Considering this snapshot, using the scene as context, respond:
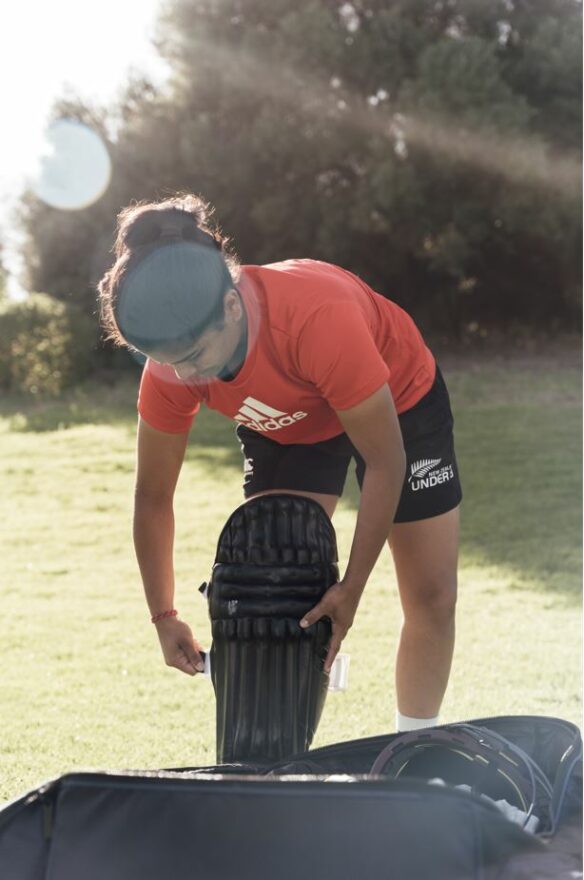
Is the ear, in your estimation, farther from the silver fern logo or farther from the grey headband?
the silver fern logo

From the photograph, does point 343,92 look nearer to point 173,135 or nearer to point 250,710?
point 173,135

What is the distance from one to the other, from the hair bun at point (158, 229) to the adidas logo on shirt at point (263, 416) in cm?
37

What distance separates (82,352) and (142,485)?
10181 mm

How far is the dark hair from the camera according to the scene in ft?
6.86

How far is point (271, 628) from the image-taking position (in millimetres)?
2281

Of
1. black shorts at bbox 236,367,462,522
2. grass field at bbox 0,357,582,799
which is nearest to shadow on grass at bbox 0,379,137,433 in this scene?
grass field at bbox 0,357,582,799

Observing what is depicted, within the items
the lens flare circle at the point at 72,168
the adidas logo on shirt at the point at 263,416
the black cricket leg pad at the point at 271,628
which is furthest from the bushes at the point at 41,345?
the black cricket leg pad at the point at 271,628

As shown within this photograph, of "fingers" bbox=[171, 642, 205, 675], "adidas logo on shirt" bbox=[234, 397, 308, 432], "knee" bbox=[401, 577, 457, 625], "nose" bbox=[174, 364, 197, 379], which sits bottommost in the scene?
"fingers" bbox=[171, 642, 205, 675]

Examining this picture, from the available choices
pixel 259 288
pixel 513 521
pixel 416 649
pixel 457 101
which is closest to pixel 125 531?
pixel 513 521

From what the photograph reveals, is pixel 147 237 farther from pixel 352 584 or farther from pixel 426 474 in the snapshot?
pixel 426 474

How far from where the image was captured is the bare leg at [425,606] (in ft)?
8.66

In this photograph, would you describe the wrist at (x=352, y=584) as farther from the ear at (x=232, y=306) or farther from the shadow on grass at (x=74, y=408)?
the shadow on grass at (x=74, y=408)

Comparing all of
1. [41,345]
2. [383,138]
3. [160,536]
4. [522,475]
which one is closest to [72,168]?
[41,345]

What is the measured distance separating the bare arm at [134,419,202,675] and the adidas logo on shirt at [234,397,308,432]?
16 cm
